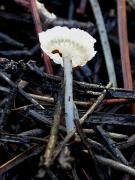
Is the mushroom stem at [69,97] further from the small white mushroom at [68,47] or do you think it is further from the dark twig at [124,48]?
the dark twig at [124,48]

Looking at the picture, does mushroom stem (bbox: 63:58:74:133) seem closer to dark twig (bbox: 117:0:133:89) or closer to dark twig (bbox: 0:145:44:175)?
dark twig (bbox: 0:145:44:175)

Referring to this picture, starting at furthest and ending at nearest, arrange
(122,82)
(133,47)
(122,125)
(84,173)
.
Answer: (133,47), (122,82), (122,125), (84,173)

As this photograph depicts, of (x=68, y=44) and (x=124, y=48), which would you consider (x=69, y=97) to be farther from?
(x=124, y=48)

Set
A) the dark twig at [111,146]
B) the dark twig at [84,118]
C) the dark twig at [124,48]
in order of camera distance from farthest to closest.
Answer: the dark twig at [124,48], the dark twig at [111,146], the dark twig at [84,118]

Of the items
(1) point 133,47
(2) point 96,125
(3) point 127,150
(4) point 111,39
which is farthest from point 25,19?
(3) point 127,150

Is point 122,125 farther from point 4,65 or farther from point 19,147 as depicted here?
point 4,65

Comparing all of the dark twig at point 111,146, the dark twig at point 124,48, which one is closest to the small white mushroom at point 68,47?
the dark twig at point 111,146

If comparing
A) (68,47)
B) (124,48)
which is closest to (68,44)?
(68,47)
